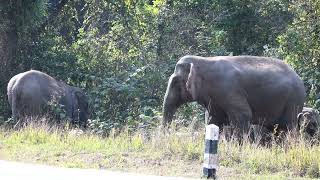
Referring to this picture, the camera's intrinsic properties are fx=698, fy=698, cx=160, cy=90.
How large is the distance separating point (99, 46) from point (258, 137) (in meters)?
11.2

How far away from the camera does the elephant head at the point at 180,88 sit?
15.7 metres

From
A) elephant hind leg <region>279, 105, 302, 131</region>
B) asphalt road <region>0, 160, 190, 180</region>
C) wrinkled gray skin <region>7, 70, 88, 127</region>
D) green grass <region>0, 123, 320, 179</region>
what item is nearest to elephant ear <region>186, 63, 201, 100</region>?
green grass <region>0, 123, 320, 179</region>

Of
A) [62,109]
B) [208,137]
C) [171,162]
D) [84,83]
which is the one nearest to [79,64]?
[84,83]

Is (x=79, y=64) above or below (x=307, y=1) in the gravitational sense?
below

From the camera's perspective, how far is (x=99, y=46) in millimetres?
24797

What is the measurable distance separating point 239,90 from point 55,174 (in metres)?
7.03

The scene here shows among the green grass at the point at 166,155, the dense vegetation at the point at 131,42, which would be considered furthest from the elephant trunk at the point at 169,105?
the dense vegetation at the point at 131,42

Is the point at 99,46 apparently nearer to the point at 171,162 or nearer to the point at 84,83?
the point at 84,83

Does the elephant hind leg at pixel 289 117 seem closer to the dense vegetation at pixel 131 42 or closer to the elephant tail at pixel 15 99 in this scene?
the dense vegetation at pixel 131 42

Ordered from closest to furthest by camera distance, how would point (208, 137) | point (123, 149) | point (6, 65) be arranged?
point (208, 137)
point (123, 149)
point (6, 65)

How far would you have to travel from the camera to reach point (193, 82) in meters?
15.7

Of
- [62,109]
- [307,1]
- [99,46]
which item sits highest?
[307,1]

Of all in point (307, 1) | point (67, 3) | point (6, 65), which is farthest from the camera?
point (67, 3)

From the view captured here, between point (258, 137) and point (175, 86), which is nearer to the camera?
point (258, 137)
